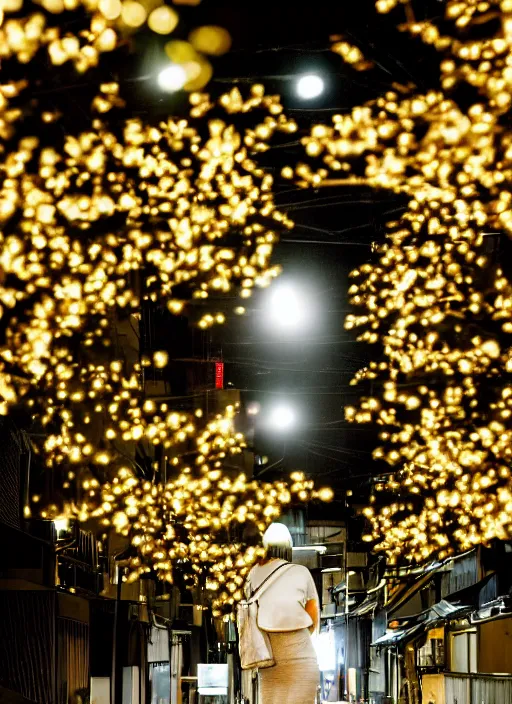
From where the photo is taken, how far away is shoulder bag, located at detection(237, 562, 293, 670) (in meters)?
6.06

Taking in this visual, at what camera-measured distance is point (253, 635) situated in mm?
6109

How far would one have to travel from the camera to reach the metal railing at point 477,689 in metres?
14.2

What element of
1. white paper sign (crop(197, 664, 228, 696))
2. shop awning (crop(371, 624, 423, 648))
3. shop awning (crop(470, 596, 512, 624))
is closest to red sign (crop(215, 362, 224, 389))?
shop awning (crop(371, 624, 423, 648))

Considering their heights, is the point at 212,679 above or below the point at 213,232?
below

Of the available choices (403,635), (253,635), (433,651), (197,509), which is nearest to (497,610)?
(253,635)

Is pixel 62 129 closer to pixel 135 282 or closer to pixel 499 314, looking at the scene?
pixel 499 314

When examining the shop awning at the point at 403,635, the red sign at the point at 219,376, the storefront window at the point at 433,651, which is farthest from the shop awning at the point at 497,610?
the red sign at the point at 219,376

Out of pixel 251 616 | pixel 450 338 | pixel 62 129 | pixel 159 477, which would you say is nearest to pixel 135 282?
pixel 159 477

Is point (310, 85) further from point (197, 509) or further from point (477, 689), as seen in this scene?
point (197, 509)

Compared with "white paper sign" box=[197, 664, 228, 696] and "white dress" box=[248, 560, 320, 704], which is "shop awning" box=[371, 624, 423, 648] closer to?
"white paper sign" box=[197, 664, 228, 696]

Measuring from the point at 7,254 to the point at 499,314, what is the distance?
4.57 meters

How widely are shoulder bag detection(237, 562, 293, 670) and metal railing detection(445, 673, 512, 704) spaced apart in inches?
345

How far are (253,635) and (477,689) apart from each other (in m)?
10.9

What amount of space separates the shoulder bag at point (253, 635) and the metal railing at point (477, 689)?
8.75 metres
